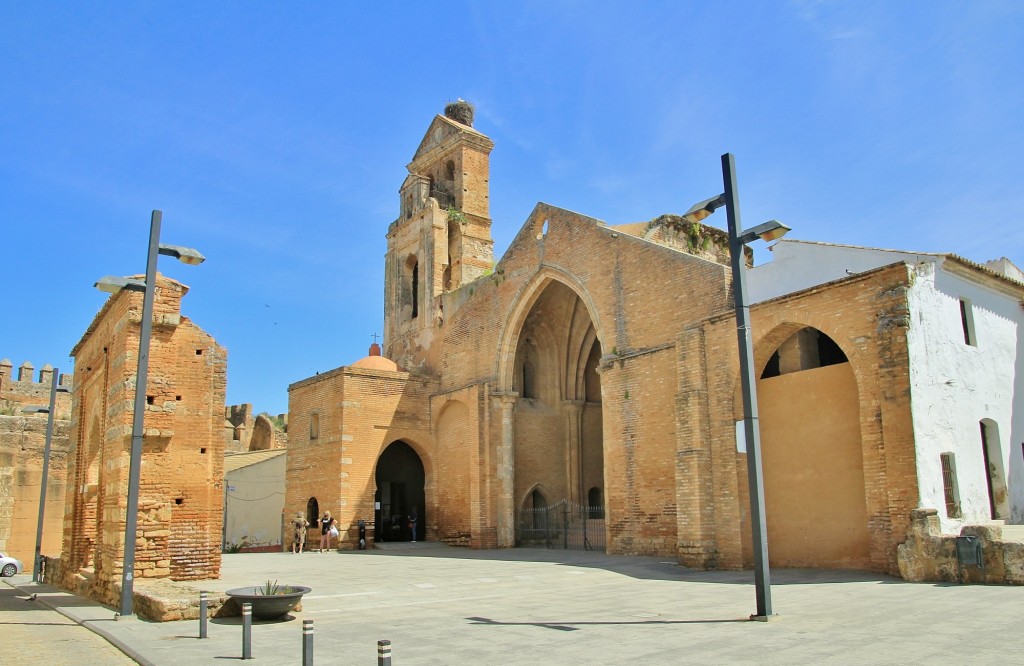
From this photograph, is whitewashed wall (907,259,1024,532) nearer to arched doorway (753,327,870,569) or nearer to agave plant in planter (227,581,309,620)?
arched doorway (753,327,870,569)

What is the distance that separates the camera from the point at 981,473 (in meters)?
14.1

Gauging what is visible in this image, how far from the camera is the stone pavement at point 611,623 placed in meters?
7.20

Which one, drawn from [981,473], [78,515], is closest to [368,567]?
[78,515]

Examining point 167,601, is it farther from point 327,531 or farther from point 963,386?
point 327,531

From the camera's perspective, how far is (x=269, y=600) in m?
9.51

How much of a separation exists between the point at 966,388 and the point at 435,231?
20.5 metres

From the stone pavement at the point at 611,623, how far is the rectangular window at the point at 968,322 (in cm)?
508

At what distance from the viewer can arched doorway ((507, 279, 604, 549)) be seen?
2570cm

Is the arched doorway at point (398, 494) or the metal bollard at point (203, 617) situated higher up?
the arched doorway at point (398, 494)

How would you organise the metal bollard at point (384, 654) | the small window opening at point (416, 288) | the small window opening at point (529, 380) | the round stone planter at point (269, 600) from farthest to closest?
the small window opening at point (416, 288), the small window opening at point (529, 380), the round stone planter at point (269, 600), the metal bollard at point (384, 654)

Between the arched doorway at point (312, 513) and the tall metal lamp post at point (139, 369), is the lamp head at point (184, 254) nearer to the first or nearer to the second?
the tall metal lamp post at point (139, 369)

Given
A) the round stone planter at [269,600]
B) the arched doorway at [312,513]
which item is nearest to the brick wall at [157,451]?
the round stone planter at [269,600]

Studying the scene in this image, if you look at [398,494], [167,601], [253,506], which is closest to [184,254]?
[167,601]

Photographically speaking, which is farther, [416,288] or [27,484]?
[416,288]
